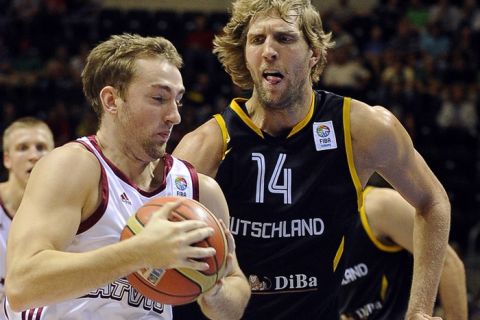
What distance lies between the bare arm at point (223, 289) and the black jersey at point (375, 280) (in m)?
1.67

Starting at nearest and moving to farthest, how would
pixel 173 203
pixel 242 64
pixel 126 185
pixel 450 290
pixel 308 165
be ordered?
pixel 173 203 < pixel 126 185 < pixel 308 165 < pixel 242 64 < pixel 450 290

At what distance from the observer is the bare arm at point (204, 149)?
418cm

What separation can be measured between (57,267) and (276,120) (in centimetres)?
179

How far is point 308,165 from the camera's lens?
4.30m

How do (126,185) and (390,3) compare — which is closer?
(126,185)

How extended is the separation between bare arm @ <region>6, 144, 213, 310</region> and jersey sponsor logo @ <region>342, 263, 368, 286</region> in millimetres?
2235

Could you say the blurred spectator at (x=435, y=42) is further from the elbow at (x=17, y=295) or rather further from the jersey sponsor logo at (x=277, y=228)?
the elbow at (x=17, y=295)

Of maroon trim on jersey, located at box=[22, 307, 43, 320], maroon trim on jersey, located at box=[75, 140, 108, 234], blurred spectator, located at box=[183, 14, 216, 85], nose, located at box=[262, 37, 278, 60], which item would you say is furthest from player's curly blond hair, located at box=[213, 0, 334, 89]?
blurred spectator, located at box=[183, 14, 216, 85]

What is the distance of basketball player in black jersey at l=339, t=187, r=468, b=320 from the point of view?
16.0 feet

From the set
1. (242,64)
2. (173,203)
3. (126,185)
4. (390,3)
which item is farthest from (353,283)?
(390,3)

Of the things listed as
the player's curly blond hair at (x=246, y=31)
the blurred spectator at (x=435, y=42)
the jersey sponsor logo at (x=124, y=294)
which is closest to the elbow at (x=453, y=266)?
the player's curly blond hair at (x=246, y=31)

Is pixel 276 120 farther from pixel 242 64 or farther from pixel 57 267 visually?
pixel 57 267

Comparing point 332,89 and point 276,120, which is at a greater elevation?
point 276,120

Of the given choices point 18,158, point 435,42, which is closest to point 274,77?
point 18,158
